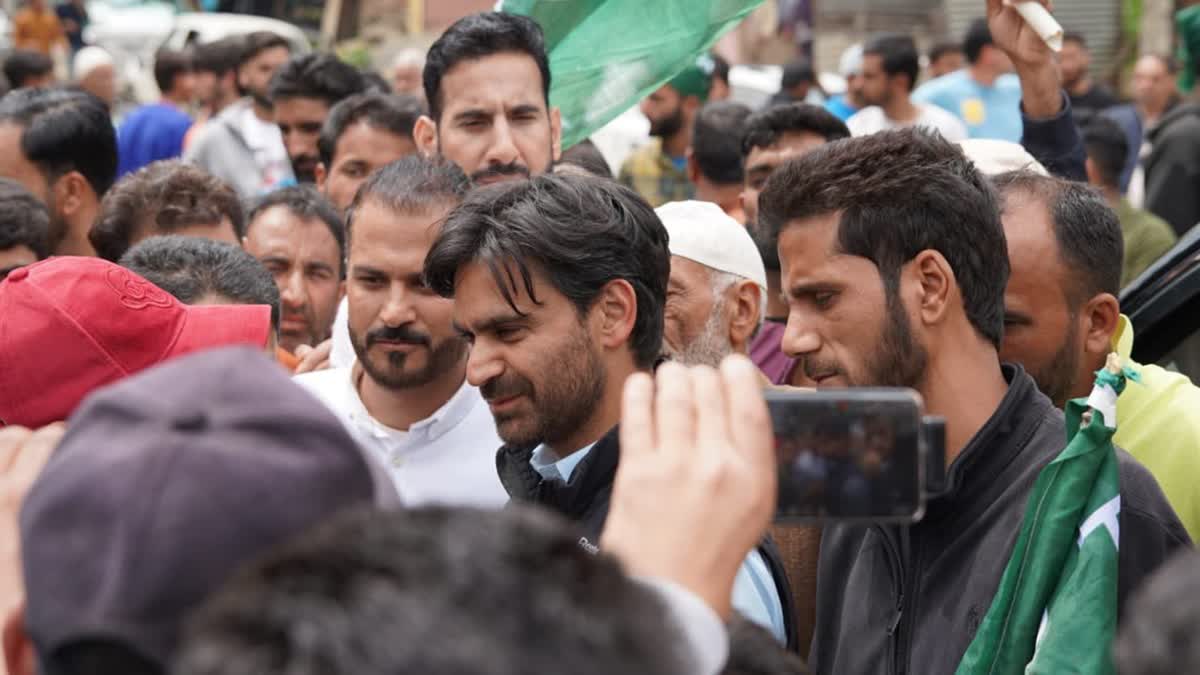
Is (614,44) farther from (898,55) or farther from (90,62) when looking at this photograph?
(90,62)

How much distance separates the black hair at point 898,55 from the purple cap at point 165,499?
8245 mm

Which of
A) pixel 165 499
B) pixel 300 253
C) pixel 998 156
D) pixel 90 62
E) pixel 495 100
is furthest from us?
pixel 90 62

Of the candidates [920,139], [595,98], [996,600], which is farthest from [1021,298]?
[595,98]

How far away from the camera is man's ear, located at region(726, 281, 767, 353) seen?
180 inches

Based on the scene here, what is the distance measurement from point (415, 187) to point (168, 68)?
8062mm

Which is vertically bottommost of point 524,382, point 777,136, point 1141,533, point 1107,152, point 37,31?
point 37,31

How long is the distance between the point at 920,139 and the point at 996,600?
0.98 meters

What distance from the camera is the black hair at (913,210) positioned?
125 inches

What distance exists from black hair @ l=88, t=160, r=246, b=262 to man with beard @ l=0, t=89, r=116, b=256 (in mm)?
348

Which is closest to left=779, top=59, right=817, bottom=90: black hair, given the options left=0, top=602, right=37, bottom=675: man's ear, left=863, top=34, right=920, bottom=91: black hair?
left=863, top=34, right=920, bottom=91: black hair

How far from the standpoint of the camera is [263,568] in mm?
1217

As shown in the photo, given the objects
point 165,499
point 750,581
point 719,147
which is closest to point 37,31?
point 719,147

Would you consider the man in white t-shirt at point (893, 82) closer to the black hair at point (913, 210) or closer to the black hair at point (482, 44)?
the black hair at point (482, 44)

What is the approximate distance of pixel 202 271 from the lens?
177 inches
